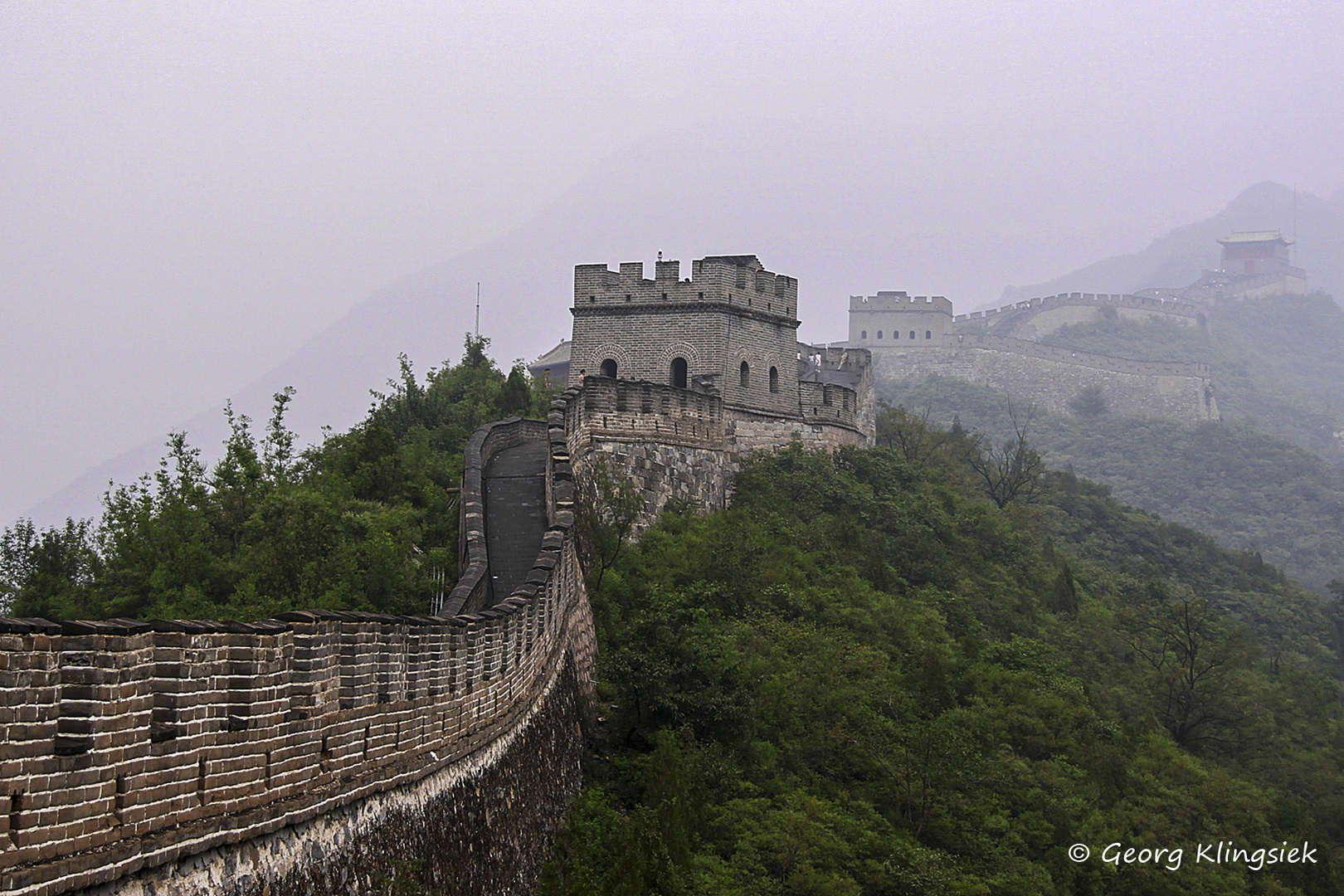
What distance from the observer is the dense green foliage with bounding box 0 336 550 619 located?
1797 centimetres

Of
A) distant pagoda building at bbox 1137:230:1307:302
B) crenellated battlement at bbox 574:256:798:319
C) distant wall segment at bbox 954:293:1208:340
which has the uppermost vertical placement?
distant pagoda building at bbox 1137:230:1307:302

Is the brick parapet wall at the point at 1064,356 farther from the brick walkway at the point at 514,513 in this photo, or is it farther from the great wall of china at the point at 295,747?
the great wall of china at the point at 295,747

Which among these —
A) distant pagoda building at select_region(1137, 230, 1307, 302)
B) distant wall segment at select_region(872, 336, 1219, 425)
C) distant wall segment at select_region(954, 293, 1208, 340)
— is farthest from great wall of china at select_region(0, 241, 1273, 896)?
distant pagoda building at select_region(1137, 230, 1307, 302)

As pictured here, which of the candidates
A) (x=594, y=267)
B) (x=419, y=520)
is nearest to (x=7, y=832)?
(x=419, y=520)

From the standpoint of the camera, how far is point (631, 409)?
28.0 metres

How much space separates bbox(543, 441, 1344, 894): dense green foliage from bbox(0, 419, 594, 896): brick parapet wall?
142 inches

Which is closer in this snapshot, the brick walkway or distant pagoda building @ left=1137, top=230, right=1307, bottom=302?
the brick walkway

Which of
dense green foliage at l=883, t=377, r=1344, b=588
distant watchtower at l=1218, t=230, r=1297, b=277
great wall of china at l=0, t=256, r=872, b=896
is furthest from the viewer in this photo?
distant watchtower at l=1218, t=230, r=1297, b=277

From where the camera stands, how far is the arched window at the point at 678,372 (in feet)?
106

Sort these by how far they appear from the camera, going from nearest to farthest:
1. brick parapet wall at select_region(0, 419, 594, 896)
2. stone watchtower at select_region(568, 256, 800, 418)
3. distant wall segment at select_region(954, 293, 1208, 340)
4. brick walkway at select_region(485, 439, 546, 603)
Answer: brick parapet wall at select_region(0, 419, 594, 896) → brick walkway at select_region(485, 439, 546, 603) → stone watchtower at select_region(568, 256, 800, 418) → distant wall segment at select_region(954, 293, 1208, 340)

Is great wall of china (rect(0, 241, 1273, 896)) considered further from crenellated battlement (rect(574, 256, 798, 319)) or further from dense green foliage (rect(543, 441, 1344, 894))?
crenellated battlement (rect(574, 256, 798, 319))

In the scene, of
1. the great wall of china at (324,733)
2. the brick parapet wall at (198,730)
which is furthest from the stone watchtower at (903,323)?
the brick parapet wall at (198,730)

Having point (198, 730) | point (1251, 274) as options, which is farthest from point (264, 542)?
point (1251, 274)

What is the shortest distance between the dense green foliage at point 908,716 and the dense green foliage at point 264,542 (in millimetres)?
3215
